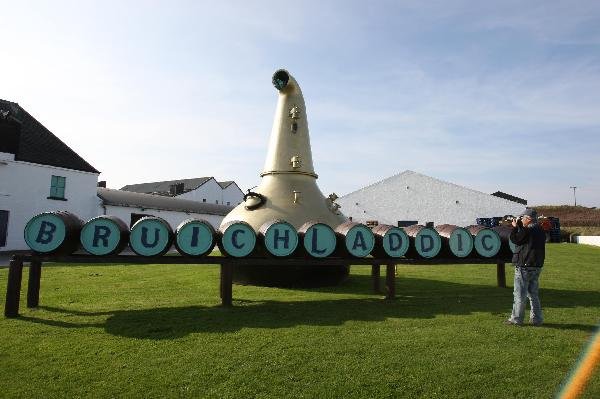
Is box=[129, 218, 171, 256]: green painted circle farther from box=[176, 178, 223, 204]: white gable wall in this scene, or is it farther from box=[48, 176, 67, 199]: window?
box=[176, 178, 223, 204]: white gable wall

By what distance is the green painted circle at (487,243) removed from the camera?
11.9 meters

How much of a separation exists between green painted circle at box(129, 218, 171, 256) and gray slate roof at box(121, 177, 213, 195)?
4435 centimetres

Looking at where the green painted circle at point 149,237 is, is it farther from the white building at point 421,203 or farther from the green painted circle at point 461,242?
the white building at point 421,203

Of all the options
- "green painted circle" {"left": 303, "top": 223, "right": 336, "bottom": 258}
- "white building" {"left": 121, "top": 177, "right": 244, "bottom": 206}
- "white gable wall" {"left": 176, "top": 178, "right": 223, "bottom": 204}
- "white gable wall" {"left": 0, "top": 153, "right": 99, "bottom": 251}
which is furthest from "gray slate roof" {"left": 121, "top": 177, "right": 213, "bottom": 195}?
"green painted circle" {"left": 303, "top": 223, "right": 336, "bottom": 258}

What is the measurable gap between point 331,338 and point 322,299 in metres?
3.59

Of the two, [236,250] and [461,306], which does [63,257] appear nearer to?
[236,250]

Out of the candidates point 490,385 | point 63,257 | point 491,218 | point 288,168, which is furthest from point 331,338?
point 491,218

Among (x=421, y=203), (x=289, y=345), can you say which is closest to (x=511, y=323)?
(x=289, y=345)

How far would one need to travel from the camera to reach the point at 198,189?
175 ft

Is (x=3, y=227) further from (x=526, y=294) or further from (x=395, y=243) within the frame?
(x=526, y=294)

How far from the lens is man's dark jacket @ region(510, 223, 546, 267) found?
776 cm

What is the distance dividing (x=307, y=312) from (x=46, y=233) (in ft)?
19.0

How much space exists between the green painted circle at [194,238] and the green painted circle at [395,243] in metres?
4.42

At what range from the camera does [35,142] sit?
28875mm
